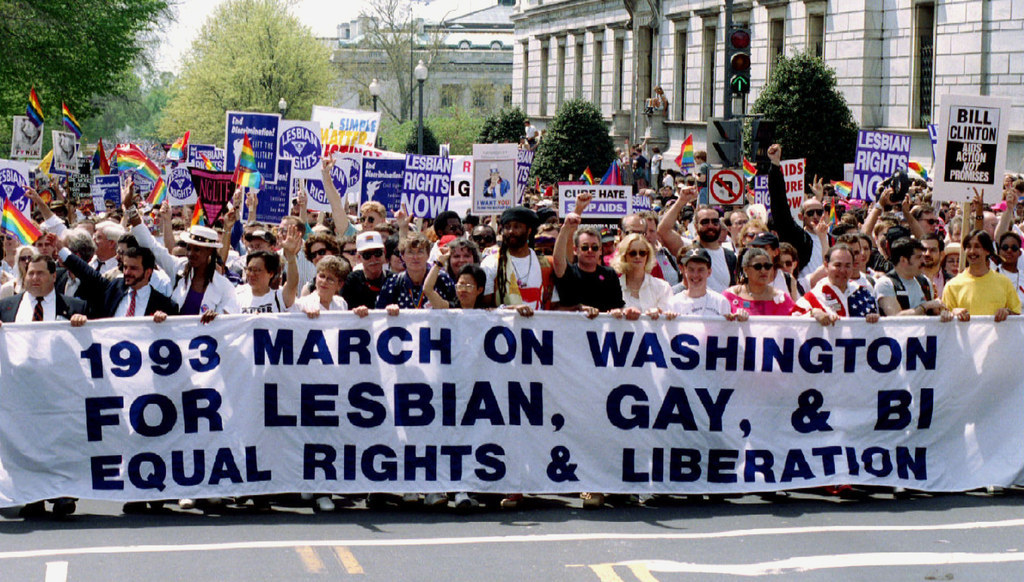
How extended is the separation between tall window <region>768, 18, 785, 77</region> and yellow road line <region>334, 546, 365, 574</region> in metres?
33.3

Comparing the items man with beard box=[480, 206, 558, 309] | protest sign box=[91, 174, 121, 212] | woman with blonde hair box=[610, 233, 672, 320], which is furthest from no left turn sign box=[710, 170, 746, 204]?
protest sign box=[91, 174, 121, 212]

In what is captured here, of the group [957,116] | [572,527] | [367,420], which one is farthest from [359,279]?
[957,116]

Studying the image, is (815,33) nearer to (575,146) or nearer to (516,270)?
(575,146)

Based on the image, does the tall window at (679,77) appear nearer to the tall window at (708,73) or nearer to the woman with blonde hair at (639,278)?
A: the tall window at (708,73)

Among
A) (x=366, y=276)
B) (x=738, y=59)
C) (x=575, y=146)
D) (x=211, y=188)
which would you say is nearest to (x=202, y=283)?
(x=366, y=276)

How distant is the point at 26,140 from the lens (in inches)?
955

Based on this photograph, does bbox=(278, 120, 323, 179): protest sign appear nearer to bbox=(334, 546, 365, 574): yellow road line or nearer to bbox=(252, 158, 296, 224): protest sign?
bbox=(252, 158, 296, 224): protest sign

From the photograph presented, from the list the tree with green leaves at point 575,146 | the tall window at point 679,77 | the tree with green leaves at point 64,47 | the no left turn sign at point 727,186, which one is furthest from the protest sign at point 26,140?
the tall window at point 679,77

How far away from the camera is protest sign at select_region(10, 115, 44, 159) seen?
24062 millimetres

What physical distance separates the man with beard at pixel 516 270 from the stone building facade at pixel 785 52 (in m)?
10.9

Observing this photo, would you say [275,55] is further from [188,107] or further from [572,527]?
[572,527]

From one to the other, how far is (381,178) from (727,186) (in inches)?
161

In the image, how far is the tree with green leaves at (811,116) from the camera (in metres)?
33.1

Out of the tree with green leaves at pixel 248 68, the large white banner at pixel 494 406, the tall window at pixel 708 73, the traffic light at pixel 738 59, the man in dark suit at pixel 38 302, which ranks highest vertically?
the tree with green leaves at pixel 248 68
